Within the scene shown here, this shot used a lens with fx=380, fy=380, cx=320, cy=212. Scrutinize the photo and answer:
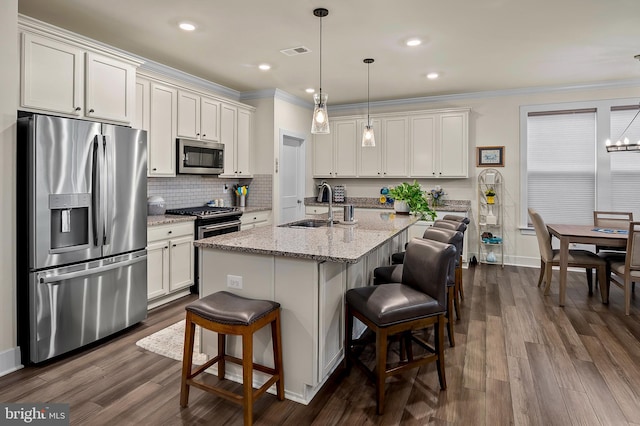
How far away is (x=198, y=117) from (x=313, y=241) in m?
3.03

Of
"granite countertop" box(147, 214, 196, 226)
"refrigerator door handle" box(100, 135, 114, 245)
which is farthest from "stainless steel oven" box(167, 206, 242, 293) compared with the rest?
"refrigerator door handle" box(100, 135, 114, 245)

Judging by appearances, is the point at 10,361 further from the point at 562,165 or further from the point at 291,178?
the point at 562,165

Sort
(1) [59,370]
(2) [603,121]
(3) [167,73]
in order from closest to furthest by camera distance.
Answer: (1) [59,370]
(3) [167,73]
(2) [603,121]

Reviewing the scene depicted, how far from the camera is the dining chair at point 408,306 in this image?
2068 mm

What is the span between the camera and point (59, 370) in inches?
101

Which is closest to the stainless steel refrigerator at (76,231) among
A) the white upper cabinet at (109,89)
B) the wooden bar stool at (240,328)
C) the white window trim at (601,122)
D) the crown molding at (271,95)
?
the white upper cabinet at (109,89)

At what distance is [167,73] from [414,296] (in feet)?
13.4

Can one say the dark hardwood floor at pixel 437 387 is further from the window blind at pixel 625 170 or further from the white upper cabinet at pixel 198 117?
the window blind at pixel 625 170

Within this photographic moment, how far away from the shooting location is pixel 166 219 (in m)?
3.90

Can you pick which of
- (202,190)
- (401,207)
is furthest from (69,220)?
(401,207)

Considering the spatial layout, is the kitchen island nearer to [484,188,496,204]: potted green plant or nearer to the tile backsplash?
the tile backsplash

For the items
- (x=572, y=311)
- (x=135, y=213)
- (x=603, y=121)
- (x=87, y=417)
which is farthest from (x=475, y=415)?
(x=603, y=121)

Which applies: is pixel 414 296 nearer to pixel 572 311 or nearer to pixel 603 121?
pixel 572 311

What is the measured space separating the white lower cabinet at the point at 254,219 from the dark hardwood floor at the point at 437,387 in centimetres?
194
